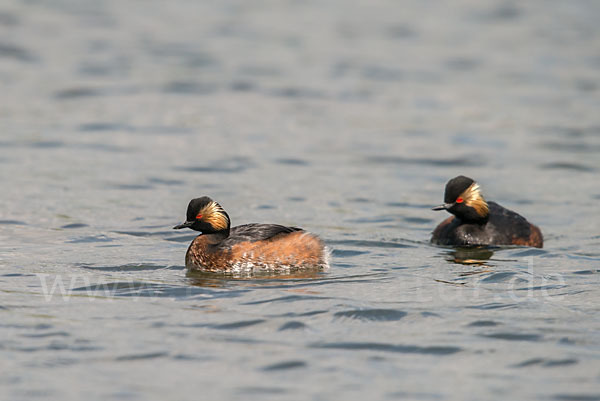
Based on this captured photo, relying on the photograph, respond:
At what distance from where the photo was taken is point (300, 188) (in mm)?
16234

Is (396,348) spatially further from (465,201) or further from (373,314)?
(465,201)

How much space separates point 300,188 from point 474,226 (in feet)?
12.3

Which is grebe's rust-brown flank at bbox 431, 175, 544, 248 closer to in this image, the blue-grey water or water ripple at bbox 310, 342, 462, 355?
the blue-grey water

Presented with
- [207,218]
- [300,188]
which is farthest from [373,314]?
[300,188]

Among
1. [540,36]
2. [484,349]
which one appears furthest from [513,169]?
[540,36]

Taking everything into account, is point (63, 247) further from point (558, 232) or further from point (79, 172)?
point (558, 232)

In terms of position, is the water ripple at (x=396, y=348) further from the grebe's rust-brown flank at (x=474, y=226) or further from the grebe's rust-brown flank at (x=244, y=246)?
the grebe's rust-brown flank at (x=474, y=226)

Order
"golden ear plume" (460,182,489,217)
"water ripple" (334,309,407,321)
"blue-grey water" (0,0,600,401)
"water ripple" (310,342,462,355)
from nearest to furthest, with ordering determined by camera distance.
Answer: "blue-grey water" (0,0,600,401)
"water ripple" (310,342,462,355)
"water ripple" (334,309,407,321)
"golden ear plume" (460,182,489,217)

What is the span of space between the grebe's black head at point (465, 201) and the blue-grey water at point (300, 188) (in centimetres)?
63

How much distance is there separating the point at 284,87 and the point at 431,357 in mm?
15974

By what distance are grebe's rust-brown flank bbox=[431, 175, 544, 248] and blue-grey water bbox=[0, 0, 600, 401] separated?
13.6 inches

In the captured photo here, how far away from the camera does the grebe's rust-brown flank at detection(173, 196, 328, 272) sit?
11.0m

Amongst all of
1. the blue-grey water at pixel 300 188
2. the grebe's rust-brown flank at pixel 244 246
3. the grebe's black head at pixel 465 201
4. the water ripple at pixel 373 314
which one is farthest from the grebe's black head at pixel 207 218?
the grebe's black head at pixel 465 201

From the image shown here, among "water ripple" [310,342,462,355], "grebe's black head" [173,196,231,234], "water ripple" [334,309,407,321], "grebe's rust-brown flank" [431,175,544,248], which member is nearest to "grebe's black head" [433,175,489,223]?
"grebe's rust-brown flank" [431,175,544,248]
